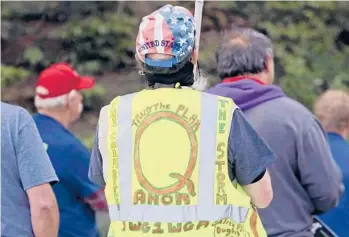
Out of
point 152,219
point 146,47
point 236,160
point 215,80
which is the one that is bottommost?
point 215,80

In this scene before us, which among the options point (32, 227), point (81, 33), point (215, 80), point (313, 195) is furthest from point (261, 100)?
point (81, 33)

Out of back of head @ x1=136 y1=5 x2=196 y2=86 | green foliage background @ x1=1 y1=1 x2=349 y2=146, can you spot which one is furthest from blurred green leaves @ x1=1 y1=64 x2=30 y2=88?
back of head @ x1=136 y1=5 x2=196 y2=86

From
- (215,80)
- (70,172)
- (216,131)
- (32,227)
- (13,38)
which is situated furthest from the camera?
(13,38)

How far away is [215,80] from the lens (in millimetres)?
9289

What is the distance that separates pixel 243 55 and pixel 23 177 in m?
1.29

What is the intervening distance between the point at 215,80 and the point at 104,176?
622cm

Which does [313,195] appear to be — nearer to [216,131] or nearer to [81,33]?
[216,131]

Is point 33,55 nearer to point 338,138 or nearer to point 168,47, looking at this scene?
point 338,138

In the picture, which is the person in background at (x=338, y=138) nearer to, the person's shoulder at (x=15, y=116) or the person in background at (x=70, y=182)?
the person in background at (x=70, y=182)

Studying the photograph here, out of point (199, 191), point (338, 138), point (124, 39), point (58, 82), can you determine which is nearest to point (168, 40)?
point (199, 191)

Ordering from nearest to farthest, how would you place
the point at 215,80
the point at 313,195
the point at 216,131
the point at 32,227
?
the point at 216,131
the point at 32,227
the point at 313,195
the point at 215,80

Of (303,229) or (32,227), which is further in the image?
(303,229)

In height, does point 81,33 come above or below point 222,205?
below

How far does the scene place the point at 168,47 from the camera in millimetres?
3045
